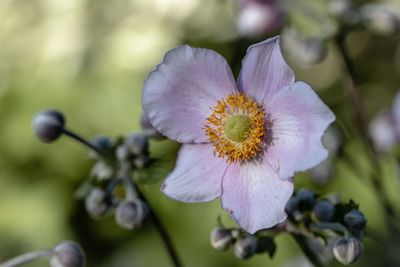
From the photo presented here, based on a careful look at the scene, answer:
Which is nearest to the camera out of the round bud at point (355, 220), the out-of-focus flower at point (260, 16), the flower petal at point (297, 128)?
the flower petal at point (297, 128)

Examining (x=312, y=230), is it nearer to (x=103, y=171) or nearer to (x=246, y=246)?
(x=246, y=246)

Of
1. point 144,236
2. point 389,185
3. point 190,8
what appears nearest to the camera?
point 389,185

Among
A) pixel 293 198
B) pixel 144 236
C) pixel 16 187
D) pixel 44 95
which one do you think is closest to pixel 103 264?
pixel 144 236

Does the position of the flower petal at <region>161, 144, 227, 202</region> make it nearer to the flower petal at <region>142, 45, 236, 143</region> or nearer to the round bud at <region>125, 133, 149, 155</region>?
the flower petal at <region>142, 45, 236, 143</region>

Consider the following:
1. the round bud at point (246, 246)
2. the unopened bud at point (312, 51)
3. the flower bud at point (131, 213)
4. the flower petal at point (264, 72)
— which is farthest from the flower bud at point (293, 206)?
the unopened bud at point (312, 51)

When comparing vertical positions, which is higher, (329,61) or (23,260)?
(23,260)

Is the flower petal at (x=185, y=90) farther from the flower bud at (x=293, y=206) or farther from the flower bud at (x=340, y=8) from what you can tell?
the flower bud at (x=340, y=8)

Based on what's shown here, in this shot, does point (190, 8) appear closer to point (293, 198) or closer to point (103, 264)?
point (103, 264)

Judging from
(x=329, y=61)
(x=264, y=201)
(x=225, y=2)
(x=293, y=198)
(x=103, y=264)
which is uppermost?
(x=264, y=201)
